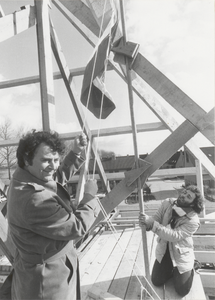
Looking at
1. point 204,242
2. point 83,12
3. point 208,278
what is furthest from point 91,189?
point 204,242

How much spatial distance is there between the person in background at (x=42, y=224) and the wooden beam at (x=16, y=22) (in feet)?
4.17

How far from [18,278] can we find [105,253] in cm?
223

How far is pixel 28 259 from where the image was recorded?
125 centimetres

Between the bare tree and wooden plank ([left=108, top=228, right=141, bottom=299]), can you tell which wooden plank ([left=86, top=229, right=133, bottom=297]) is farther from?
the bare tree

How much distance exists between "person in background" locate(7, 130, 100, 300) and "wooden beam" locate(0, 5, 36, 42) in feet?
4.17

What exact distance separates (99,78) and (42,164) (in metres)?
1.44

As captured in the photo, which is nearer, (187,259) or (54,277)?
(54,277)

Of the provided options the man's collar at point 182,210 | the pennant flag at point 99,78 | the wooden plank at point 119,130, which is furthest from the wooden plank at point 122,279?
the wooden plank at point 119,130

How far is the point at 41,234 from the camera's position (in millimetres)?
1203

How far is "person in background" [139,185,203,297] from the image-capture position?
2.24 m

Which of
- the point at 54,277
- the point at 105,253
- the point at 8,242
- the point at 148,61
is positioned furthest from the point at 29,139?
the point at 105,253

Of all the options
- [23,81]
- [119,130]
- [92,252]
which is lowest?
[92,252]

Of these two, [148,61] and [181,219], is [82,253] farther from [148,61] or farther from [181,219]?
[148,61]

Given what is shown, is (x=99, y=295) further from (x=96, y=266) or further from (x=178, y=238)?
(x=178, y=238)
